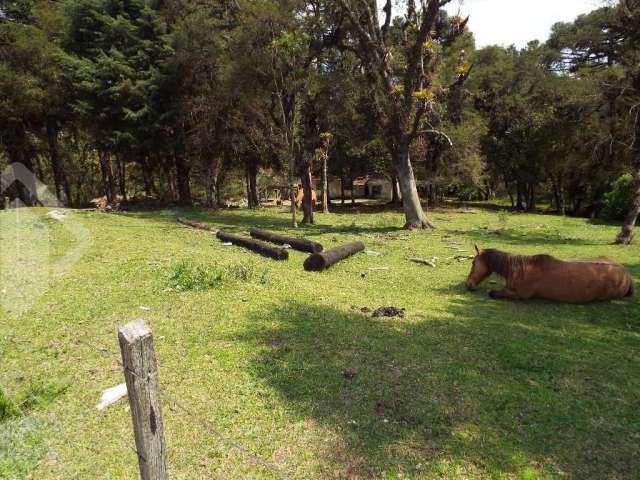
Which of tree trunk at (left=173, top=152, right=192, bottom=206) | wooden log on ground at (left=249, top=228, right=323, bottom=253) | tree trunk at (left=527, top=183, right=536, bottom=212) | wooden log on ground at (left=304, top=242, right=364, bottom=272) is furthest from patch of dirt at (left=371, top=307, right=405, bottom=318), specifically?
tree trunk at (left=527, top=183, right=536, bottom=212)

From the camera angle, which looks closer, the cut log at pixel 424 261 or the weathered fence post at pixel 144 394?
the weathered fence post at pixel 144 394

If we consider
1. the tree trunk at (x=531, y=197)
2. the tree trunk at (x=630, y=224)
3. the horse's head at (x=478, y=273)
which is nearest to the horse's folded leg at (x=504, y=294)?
the horse's head at (x=478, y=273)

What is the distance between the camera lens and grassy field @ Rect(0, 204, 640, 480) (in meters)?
3.78

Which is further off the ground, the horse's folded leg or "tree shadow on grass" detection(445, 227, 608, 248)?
"tree shadow on grass" detection(445, 227, 608, 248)

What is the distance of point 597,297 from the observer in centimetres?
859

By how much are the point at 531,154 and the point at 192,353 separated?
33.7m

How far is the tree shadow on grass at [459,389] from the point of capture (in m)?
3.77

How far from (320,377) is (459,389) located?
66.9 inches

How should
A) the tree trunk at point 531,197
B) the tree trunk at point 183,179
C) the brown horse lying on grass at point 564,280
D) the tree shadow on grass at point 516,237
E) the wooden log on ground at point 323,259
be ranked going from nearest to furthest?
the brown horse lying on grass at point 564,280
the wooden log on ground at point 323,259
the tree shadow on grass at point 516,237
the tree trunk at point 183,179
the tree trunk at point 531,197

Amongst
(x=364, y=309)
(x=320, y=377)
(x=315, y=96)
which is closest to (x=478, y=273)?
(x=364, y=309)

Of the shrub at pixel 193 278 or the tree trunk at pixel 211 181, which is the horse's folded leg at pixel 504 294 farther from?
the tree trunk at pixel 211 181

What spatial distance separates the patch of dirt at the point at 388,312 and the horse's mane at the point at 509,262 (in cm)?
286

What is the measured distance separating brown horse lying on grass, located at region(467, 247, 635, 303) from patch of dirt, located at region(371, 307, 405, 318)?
9.36 feet

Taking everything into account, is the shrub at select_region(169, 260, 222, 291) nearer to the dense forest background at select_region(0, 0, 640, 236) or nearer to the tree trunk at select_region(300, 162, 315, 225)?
the dense forest background at select_region(0, 0, 640, 236)
